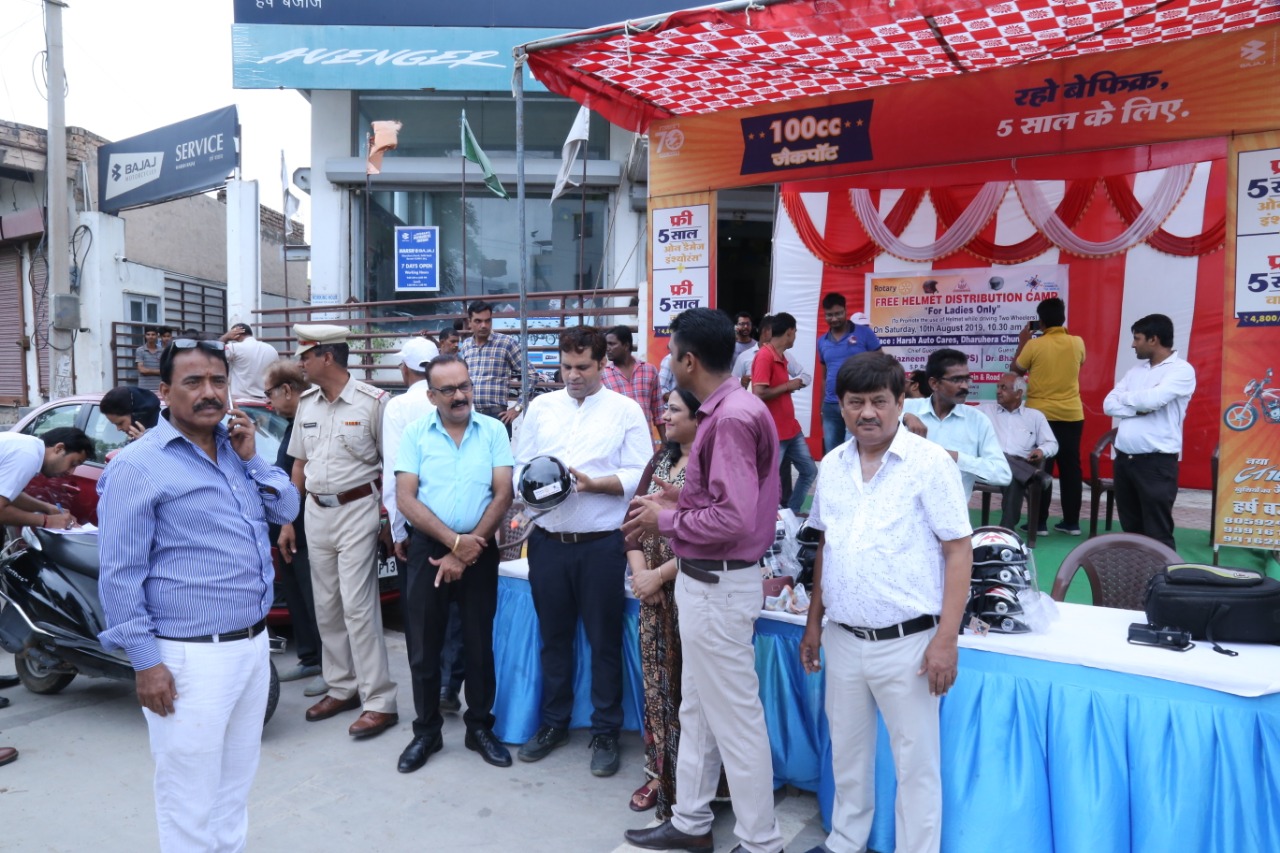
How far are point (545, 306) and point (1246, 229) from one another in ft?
28.2

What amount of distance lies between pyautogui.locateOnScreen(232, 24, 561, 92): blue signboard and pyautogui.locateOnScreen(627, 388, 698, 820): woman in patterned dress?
9.75 m

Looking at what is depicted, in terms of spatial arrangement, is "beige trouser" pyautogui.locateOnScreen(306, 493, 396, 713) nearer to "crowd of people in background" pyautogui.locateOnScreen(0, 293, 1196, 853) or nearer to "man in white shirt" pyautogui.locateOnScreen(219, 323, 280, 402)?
"crowd of people in background" pyautogui.locateOnScreen(0, 293, 1196, 853)

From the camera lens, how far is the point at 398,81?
11656 mm

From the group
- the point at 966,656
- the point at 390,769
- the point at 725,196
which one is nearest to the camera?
the point at 966,656

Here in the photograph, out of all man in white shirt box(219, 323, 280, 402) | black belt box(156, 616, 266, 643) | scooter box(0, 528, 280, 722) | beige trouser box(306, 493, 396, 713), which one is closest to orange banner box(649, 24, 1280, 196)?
beige trouser box(306, 493, 396, 713)

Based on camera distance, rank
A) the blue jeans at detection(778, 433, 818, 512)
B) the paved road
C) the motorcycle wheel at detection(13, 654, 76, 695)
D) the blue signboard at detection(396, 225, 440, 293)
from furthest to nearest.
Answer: the blue signboard at detection(396, 225, 440, 293)
the blue jeans at detection(778, 433, 818, 512)
the motorcycle wheel at detection(13, 654, 76, 695)
the paved road

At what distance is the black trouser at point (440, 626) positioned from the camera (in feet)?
12.1

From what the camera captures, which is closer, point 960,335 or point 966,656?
point 966,656

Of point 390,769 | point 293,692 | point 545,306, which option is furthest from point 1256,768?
point 545,306

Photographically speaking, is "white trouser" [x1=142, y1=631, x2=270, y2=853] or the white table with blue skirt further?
the white table with blue skirt

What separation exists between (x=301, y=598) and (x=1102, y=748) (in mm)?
4087

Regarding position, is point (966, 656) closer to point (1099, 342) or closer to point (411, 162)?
point (1099, 342)

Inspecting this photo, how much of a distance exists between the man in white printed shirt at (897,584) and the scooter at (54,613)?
284 centimetres

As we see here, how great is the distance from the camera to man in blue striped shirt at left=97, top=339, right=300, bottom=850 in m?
2.22
